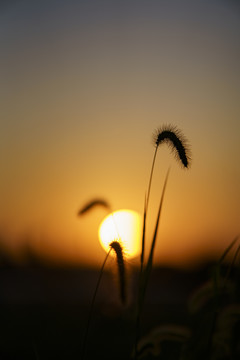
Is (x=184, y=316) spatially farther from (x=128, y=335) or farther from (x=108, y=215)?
(x=108, y=215)

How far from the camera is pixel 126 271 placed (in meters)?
2.50

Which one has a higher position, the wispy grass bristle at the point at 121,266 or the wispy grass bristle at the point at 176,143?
the wispy grass bristle at the point at 176,143

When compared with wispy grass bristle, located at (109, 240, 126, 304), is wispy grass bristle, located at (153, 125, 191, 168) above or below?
above

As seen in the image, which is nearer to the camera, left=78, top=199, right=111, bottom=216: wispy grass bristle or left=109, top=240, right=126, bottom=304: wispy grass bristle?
left=109, top=240, right=126, bottom=304: wispy grass bristle

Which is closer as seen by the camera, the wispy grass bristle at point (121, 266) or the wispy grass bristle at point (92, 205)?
the wispy grass bristle at point (121, 266)

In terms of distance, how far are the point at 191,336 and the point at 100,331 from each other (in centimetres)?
374

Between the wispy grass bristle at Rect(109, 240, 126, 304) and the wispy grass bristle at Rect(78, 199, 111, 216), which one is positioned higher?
the wispy grass bristle at Rect(78, 199, 111, 216)

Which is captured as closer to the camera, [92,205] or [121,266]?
[121,266]

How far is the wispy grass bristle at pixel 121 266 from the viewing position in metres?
2.23

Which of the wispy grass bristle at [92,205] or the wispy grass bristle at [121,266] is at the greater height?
the wispy grass bristle at [92,205]

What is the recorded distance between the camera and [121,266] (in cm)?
235

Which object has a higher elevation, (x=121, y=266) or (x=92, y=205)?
(x=92, y=205)

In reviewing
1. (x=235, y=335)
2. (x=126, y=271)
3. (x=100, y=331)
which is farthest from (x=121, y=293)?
(x=100, y=331)

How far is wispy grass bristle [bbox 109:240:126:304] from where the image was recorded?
223 centimetres
